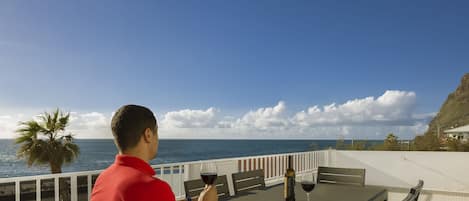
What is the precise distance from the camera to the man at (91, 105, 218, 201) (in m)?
0.94

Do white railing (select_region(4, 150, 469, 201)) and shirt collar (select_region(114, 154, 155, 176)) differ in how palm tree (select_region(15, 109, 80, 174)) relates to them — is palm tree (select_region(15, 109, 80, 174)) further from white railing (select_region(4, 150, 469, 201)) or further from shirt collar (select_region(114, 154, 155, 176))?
shirt collar (select_region(114, 154, 155, 176))

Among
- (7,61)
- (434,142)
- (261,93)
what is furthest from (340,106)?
(7,61)

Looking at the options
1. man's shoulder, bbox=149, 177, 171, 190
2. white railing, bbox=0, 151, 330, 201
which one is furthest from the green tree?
man's shoulder, bbox=149, 177, 171, 190

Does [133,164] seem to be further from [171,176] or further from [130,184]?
[171,176]

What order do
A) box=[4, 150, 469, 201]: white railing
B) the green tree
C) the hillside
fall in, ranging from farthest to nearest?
the hillside < the green tree < box=[4, 150, 469, 201]: white railing

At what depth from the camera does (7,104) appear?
34.8m

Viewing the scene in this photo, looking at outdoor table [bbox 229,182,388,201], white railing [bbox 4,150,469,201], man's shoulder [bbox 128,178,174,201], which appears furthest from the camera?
white railing [bbox 4,150,469,201]

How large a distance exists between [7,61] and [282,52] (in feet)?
69.5

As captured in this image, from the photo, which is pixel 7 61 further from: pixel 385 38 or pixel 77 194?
pixel 77 194

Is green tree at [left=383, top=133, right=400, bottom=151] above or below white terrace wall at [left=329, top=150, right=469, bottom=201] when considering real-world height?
above

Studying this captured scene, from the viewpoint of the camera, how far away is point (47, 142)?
8344mm

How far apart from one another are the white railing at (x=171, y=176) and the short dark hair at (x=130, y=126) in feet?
10.1

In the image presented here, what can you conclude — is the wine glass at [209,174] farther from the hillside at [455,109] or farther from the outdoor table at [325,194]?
the hillside at [455,109]

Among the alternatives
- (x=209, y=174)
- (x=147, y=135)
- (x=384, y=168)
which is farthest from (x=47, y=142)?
(x=147, y=135)
